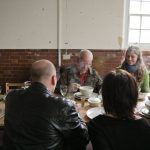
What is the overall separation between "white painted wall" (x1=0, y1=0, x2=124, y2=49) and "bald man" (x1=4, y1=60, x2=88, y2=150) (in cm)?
245

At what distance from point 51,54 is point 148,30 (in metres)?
1.61

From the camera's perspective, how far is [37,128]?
1540 mm

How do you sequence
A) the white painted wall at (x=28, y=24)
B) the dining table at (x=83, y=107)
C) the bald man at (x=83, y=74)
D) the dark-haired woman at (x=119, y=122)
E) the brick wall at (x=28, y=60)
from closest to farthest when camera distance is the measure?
the dark-haired woman at (x=119, y=122), the dining table at (x=83, y=107), the bald man at (x=83, y=74), the white painted wall at (x=28, y=24), the brick wall at (x=28, y=60)

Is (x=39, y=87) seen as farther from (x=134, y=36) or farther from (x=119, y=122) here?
(x=134, y=36)

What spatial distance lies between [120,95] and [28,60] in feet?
9.12

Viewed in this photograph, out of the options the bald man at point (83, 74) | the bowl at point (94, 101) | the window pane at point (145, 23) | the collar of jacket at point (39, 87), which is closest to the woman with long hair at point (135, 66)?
the bald man at point (83, 74)

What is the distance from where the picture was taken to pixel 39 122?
1.54m

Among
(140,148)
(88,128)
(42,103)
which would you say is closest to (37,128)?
(42,103)

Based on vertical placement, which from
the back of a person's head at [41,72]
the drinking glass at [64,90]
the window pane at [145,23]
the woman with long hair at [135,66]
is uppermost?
the window pane at [145,23]

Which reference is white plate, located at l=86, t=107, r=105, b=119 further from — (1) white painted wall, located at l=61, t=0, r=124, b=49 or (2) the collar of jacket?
(1) white painted wall, located at l=61, t=0, r=124, b=49

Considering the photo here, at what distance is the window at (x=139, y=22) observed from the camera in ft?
14.0

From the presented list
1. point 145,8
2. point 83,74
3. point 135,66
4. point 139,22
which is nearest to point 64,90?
point 83,74

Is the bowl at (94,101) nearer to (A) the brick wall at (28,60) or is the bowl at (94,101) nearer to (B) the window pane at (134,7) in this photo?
(A) the brick wall at (28,60)

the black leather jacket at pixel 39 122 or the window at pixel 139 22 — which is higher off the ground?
the window at pixel 139 22
